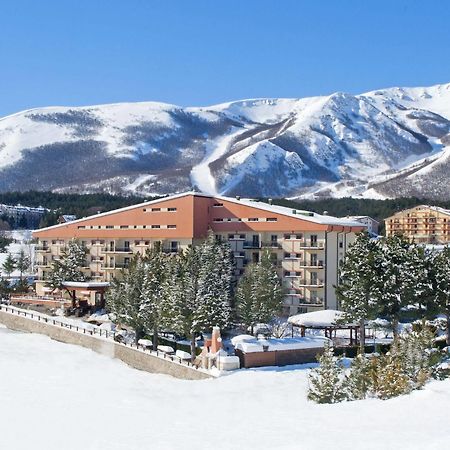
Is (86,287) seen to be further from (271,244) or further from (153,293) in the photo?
(153,293)

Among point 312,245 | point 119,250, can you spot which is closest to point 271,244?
point 312,245

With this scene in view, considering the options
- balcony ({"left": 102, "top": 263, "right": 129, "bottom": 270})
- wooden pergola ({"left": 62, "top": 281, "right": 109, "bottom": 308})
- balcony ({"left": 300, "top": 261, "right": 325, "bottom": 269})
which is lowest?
wooden pergola ({"left": 62, "top": 281, "right": 109, "bottom": 308})

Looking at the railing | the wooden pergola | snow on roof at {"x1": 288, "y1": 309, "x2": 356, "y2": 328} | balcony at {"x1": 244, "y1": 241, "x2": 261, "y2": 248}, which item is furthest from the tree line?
the wooden pergola

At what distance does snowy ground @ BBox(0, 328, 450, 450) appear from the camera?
67.4 ft

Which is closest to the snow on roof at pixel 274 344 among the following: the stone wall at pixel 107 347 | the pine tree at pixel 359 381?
the stone wall at pixel 107 347

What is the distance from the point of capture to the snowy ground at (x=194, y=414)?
67.4 feet

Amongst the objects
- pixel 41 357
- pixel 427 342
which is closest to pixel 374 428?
pixel 427 342

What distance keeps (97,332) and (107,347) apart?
424 centimetres

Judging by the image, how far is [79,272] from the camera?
72.7m

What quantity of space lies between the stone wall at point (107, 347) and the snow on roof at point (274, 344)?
10.7ft

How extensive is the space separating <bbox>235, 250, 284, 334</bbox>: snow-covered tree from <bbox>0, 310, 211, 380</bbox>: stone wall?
9.21 metres

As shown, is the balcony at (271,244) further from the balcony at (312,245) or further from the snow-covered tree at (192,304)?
the snow-covered tree at (192,304)

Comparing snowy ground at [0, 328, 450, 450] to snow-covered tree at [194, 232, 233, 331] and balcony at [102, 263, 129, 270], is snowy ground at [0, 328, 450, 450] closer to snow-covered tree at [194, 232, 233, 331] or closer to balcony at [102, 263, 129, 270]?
snow-covered tree at [194, 232, 233, 331]

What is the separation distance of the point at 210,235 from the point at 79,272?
15674 millimetres
